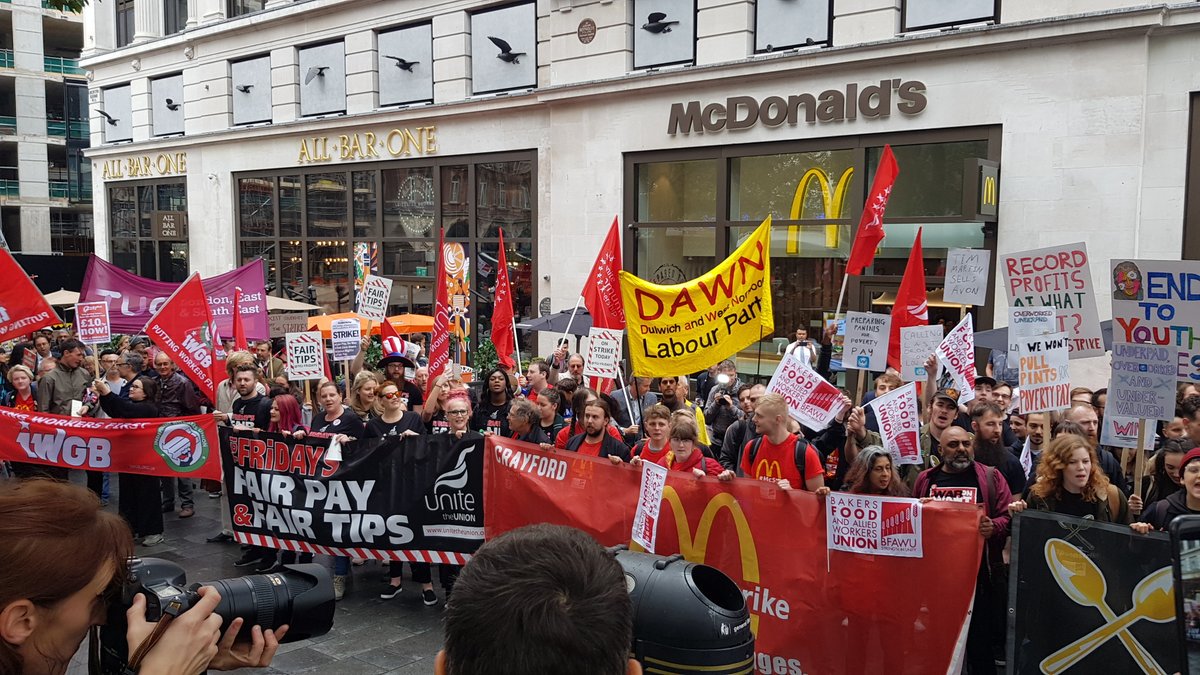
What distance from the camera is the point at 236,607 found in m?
2.24

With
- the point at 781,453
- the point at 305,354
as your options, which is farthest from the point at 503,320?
the point at 781,453

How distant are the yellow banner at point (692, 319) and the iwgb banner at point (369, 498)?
1.78 metres

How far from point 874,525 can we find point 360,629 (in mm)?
3881

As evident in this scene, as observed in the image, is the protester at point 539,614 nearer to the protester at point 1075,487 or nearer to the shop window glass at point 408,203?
the protester at point 1075,487

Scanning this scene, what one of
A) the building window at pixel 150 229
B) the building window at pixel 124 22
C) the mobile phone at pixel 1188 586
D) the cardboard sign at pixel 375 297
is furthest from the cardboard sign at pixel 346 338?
the building window at pixel 124 22

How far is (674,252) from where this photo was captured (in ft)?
57.4

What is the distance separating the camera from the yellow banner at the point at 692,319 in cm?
794

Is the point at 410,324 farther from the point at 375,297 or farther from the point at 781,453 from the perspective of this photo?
the point at 781,453

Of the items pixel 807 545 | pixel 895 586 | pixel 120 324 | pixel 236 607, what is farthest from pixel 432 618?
pixel 120 324

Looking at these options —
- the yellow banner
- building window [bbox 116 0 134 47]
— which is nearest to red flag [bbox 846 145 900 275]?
the yellow banner

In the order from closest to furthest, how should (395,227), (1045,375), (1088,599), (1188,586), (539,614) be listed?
(539,614) < (1188,586) < (1088,599) < (1045,375) < (395,227)

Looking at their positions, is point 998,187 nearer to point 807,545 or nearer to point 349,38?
point 807,545

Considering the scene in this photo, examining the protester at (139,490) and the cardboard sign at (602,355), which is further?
the cardboard sign at (602,355)

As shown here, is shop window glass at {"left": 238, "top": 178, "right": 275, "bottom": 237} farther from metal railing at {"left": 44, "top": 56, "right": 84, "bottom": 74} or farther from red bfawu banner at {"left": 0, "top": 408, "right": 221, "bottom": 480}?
metal railing at {"left": 44, "top": 56, "right": 84, "bottom": 74}
